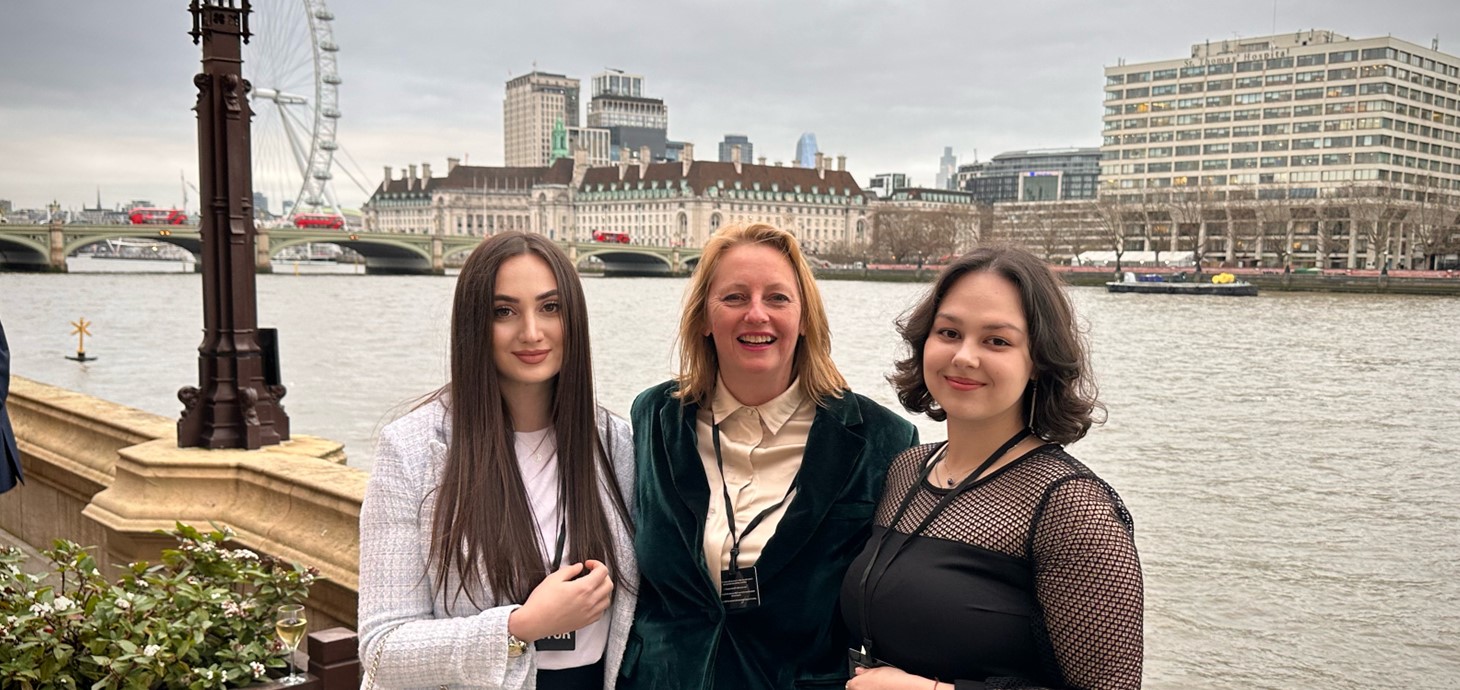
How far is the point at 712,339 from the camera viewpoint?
229 cm

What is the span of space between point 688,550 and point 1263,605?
8.08m

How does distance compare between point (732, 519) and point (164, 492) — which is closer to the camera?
point (732, 519)

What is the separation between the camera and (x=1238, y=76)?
9144cm

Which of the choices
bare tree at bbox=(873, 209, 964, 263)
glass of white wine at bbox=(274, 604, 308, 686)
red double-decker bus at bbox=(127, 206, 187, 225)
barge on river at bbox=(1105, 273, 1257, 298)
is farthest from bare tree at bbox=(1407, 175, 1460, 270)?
glass of white wine at bbox=(274, 604, 308, 686)

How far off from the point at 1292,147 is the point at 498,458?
3834 inches

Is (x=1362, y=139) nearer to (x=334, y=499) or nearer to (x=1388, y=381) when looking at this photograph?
(x=1388, y=381)

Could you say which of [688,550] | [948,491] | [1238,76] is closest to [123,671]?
[688,550]

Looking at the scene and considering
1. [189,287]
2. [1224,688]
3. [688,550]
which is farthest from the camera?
[189,287]

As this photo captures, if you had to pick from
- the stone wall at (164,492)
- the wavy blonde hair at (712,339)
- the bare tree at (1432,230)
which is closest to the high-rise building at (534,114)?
the bare tree at (1432,230)

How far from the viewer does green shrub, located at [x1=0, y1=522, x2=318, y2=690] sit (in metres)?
2.42

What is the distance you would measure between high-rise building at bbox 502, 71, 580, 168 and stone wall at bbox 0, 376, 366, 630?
118703 millimetres

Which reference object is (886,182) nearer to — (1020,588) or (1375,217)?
(1375,217)

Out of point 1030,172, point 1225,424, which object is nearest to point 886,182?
point 1030,172

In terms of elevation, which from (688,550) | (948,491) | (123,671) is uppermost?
(948,491)
